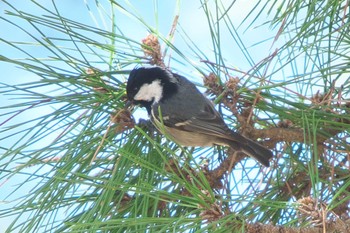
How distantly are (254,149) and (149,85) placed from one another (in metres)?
0.44

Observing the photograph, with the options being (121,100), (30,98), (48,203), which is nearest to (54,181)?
(48,203)

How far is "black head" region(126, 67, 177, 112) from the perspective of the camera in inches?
55.3

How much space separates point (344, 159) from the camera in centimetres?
139

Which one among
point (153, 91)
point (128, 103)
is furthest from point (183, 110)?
point (128, 103)

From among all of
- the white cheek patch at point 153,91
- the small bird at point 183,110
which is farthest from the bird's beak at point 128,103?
the white cheek patch at point 153,91

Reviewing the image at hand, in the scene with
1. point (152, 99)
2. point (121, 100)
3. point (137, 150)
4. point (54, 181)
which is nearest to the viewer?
point (54, 181)

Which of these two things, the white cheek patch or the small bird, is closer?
the small bird

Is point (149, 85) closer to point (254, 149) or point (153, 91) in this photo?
point (153, 91)

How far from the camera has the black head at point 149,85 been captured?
1.41 meters

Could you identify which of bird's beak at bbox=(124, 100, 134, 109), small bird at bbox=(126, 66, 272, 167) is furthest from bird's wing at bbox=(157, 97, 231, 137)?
bird's beak at bbox=(124, 100, 134, 109)

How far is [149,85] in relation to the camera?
1713 millimetres

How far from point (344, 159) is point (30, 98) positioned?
59 cm

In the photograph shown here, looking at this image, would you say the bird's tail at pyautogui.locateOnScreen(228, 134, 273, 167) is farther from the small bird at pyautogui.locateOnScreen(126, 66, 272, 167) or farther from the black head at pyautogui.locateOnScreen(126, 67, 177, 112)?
the black head at pyautogui.locateOnScreen(126, 67, 177, 112)

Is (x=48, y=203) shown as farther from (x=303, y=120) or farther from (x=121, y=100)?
(x=303, y=120)
